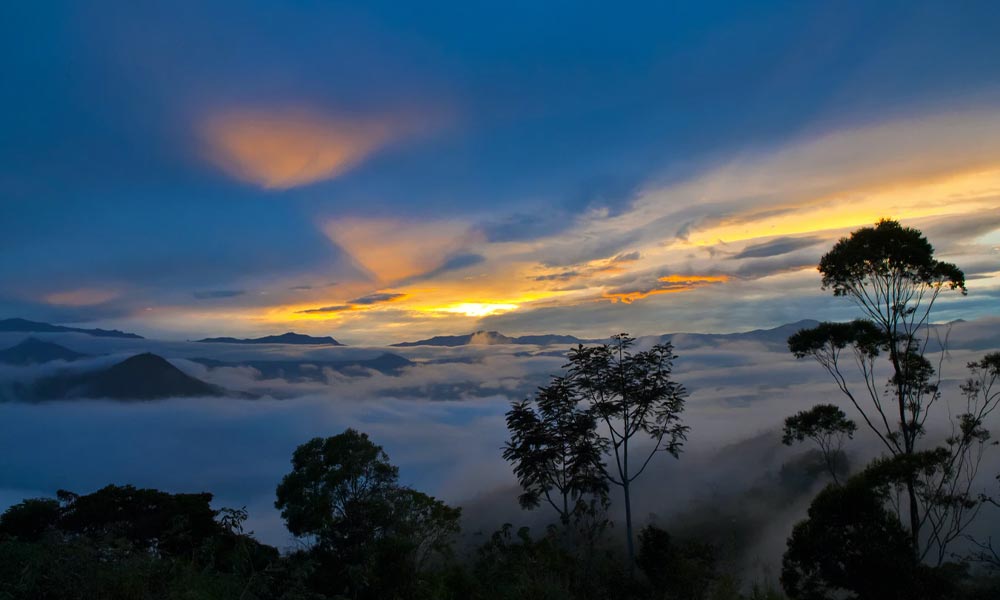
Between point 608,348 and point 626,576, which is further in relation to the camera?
point 608,348

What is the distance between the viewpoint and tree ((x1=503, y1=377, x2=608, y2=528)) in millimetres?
25594

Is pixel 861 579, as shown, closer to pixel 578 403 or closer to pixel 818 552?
pixel 818 552

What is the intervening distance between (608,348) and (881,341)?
11524 millimetres

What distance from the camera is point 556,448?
25688mm

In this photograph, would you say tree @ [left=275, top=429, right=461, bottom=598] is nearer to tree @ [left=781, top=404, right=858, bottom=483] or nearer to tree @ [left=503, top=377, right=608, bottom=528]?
tree @ [left=503, top=377, right=608, bottom=528]

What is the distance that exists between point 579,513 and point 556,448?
3.51 m

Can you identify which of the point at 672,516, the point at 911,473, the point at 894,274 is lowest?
the point at 672,516

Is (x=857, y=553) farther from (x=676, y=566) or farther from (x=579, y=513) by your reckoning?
(x=579, y=513)

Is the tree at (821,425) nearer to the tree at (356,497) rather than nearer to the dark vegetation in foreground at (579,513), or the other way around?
the dark vegetation in foreground at (579,513)

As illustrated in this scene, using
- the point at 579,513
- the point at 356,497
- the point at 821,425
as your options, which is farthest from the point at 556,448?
the point at 821,425

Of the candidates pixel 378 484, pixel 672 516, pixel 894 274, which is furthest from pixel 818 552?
pixel 672 516

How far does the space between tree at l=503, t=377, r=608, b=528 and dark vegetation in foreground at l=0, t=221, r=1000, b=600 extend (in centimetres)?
10

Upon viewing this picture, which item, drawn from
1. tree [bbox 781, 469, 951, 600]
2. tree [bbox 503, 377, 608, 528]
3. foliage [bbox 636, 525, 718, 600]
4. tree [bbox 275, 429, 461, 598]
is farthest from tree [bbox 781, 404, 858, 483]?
tree [bbox 275, 429, 461, 598]

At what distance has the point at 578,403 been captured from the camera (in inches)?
1074
